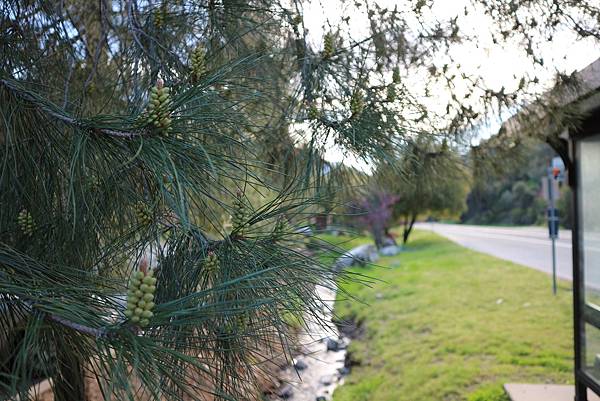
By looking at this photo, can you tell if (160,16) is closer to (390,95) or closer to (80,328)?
(390,95)

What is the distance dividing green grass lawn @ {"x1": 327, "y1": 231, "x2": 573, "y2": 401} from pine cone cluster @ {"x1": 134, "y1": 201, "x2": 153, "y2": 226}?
1.98 m

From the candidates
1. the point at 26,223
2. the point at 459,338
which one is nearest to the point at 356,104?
the point at 26,223

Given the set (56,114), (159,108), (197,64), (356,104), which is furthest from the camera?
(356,104)

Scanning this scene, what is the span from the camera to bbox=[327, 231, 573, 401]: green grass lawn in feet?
14.1

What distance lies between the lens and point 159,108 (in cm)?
87

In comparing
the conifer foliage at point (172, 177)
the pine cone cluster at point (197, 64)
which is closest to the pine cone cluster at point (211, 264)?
the conifer foliage at point (172, 177)

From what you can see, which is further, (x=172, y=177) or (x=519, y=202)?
(x=519, y=202)

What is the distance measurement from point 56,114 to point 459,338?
212 inches

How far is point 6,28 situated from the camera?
5.18 ft

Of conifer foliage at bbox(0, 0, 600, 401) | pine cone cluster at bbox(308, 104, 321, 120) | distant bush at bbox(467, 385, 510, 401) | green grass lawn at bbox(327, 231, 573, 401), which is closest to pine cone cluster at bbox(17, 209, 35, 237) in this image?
conifer foliage at bbox(0, 0, 600, 401)

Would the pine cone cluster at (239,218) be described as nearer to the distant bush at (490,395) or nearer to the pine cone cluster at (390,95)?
the pine cone cluster at (390,95)

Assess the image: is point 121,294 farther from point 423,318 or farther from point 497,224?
point 497,224

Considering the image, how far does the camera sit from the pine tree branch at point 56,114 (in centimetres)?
93

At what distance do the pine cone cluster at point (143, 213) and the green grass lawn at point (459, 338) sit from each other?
1978 millimetres
